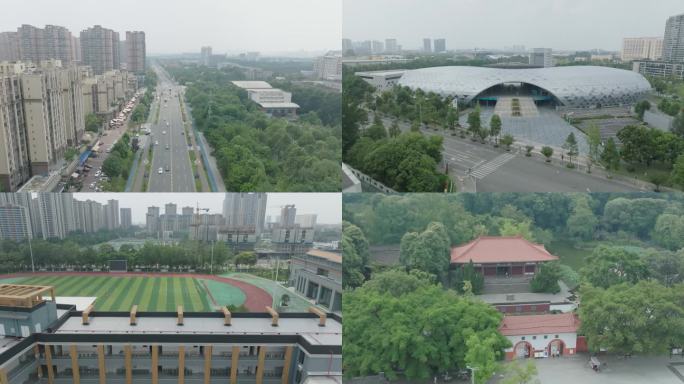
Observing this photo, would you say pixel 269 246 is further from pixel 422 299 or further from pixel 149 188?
pixel 422 299

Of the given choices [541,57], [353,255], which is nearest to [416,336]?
[353,255]

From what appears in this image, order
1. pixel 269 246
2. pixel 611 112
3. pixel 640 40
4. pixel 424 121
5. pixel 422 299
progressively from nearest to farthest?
pixel 422 299 → pixel 269 246 → pixel 640 40 → pixel 424 121 → pixel 611 112

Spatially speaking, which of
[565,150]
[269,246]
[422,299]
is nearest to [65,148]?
[269,246]

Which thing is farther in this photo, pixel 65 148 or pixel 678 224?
pixel 65 148

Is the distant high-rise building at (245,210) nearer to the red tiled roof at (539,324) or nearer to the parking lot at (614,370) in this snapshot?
the red tiled roof at (539,324)

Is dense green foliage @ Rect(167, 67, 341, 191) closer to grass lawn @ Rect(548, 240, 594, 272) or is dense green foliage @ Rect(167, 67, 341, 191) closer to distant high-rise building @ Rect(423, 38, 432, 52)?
distant high-rise building @ Rect(423, 38, 432, 52)

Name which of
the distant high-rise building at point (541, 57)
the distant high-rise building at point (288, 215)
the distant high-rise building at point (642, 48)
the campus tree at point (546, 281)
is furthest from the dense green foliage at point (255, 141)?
the distant high-rise building at point (642, 48)
